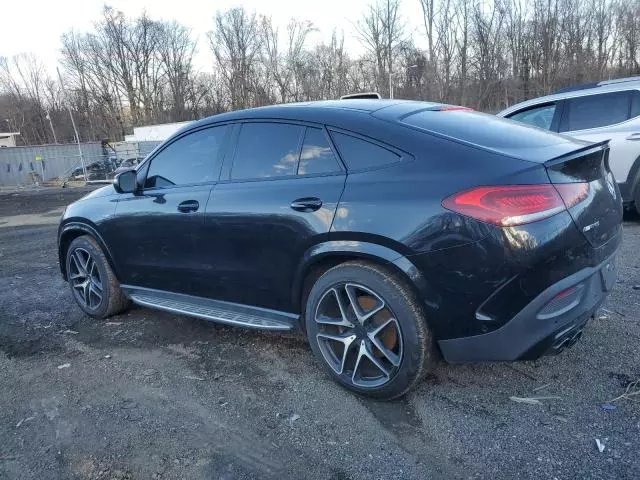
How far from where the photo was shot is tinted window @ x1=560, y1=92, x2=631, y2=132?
6426 millimetres

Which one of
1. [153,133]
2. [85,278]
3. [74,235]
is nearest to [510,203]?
[85,278]

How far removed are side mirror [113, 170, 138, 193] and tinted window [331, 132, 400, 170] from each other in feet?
6.31

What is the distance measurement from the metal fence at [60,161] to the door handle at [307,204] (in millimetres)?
32900

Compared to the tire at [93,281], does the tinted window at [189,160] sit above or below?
above

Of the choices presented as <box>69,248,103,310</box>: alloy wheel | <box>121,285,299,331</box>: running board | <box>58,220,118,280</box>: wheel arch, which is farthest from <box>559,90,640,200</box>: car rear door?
<box>69,248,103,310</box>: alloy wheel

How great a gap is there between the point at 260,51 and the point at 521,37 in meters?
31.5

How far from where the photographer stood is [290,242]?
2.97 meters

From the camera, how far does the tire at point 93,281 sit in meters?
4.40

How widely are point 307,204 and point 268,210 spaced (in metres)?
0.30

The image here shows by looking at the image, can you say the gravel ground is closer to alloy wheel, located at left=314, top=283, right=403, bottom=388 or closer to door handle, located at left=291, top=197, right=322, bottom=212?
alloy wheel, located at left=314, top=283, right=403, bottom=388

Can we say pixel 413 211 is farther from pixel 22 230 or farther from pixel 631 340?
pixel 22 230

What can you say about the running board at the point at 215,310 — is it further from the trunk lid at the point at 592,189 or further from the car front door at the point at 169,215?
the trunk lid at the point at 592,189

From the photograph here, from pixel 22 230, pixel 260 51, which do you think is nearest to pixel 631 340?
pixel 22 230

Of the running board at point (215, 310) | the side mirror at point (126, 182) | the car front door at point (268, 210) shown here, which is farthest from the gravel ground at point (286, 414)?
the side mirror at point (126, 182)
